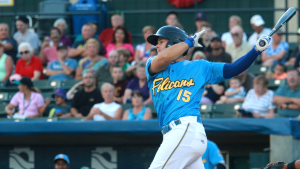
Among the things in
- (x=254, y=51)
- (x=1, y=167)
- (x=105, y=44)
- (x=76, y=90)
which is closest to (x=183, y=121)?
(x=254, y=51)

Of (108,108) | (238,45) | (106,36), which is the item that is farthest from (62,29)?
(238,45)

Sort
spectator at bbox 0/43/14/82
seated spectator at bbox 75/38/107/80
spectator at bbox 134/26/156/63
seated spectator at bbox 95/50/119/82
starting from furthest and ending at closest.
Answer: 1. spectator at bbox 0/43/14/82
2. spectator at bbox 134/26/156/63
3. seated spectator at bbox 75/38/107/80
4. seated spectator at bbox 95/50/119/82

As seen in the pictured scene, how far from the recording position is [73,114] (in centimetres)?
731

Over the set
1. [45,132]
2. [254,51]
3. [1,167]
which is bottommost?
[1,167]

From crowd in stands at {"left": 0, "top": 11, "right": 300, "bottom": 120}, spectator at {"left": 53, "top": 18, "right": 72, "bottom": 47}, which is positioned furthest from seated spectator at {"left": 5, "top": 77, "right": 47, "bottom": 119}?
spectator at {"left": 53, "top": 18, "right": 72, "bottom": 47}

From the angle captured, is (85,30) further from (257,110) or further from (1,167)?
(257,110)

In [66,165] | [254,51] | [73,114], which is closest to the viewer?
[254,51]

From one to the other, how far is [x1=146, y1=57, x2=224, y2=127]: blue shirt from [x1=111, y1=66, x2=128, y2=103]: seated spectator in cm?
411

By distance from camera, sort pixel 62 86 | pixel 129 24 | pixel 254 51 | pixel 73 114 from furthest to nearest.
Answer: pixel 129 24 → pixel 62 86 → pixel 73 114 → pixel 254 51

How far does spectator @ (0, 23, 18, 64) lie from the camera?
9.09m

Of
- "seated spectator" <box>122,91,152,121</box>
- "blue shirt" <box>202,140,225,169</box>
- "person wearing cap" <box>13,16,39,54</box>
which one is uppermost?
"person wearing cap" <box>13,16,39,54</box>

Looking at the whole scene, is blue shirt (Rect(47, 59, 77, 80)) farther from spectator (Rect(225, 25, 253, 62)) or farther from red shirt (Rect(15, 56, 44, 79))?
spectator (Rect(225, 25, 253, 62))

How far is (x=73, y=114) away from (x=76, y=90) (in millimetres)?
587

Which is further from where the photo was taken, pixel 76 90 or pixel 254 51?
pixel 76 90
